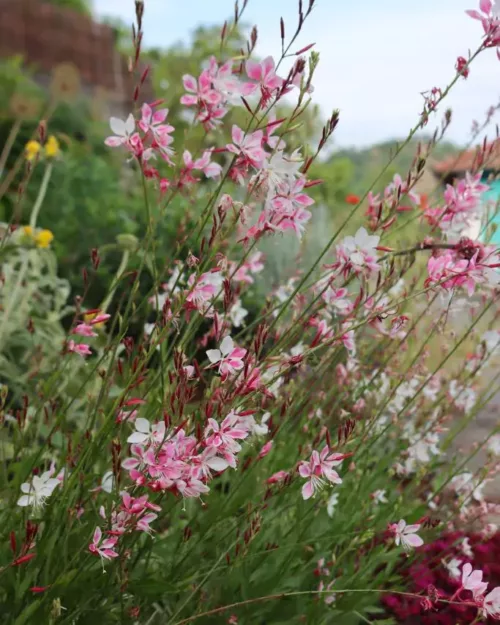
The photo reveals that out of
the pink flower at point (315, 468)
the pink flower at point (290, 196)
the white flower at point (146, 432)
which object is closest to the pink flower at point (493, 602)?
the pink flower at point (315, 468)

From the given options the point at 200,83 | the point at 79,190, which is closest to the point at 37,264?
the point at 79,190

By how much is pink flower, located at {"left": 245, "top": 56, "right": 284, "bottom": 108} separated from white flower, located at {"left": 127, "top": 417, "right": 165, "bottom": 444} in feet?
1.82

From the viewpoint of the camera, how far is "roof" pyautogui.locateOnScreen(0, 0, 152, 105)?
12023 millimetres

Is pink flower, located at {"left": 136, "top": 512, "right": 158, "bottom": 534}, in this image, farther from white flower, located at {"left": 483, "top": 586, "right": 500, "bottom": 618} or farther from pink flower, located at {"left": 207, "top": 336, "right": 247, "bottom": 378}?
white flower, located at {"left": 483, "top": 586, "right": 500, "bottom": 618}

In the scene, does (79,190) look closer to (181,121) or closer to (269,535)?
(269,535)

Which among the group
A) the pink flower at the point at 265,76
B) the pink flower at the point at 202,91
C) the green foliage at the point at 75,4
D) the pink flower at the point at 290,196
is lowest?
the pink flower at the point at 290,196

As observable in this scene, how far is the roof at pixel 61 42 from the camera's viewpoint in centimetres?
1202

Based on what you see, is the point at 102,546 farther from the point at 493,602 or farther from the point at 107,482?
the point at 493,602

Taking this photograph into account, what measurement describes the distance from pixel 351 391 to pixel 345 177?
33.4 feet

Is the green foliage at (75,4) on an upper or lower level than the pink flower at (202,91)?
upper

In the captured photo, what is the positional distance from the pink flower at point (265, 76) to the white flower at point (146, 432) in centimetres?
55

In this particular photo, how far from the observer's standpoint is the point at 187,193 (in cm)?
161

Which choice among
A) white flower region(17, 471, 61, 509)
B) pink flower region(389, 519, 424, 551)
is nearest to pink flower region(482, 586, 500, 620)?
pink flower region(389, 519, 424, 551)

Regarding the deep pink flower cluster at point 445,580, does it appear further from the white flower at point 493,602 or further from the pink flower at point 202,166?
the pink flower at point 202,166
